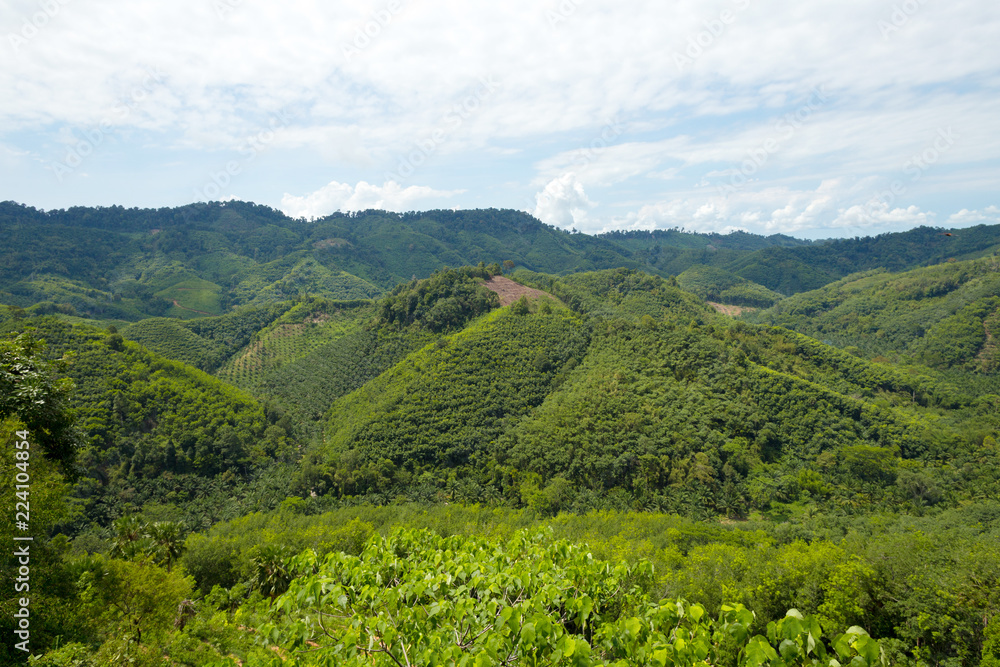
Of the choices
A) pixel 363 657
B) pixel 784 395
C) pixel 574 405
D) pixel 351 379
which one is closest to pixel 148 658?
pixel 363 657

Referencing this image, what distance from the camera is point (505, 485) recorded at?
50.6 metres

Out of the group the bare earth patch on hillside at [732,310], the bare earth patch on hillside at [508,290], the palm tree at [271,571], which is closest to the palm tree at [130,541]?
the palm tree at [271,571]

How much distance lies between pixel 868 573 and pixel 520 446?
36.1 m

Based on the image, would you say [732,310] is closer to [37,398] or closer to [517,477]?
[517,477]

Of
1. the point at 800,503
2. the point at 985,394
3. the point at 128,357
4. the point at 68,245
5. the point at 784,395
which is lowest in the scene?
the point at 800,503

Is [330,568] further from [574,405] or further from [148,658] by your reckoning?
[574,405]

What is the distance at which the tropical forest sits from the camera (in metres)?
7.12

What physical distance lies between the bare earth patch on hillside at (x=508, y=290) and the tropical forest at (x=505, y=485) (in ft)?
2.99

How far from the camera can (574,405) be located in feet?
194

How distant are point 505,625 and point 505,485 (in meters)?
46.5

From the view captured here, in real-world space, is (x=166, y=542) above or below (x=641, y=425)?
above

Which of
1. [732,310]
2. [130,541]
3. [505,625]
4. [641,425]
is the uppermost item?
[732,310]

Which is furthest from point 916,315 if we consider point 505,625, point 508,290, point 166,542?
point 166,542

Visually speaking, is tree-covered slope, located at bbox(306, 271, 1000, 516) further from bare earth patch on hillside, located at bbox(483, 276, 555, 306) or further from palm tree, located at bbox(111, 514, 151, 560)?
palm tree, located at bbox(111, 514, 151, 560)
